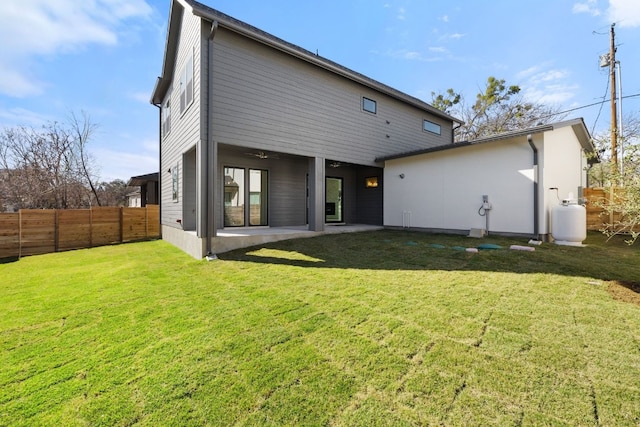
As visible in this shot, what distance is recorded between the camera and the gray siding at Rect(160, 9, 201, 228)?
6.73 m

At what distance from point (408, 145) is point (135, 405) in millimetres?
11623

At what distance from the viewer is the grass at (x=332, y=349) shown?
166cm

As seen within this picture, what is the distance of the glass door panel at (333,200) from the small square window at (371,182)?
1.12 meters

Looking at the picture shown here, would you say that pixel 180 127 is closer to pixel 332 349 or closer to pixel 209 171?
pixel 209 171

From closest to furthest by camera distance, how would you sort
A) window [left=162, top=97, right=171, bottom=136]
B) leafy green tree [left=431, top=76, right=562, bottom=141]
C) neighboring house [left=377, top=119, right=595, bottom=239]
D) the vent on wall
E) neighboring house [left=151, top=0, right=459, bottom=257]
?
1. neighboring house [left=151, top=0, right=459, bottom=257]
2. neighboring house [left=377, top=119, right=595, bottom=239]
3. the vent on wall
4. window [left=162, top=97, right=171, bottom=136]
5. leafy green tree [left=431, top=76, right=562, bottom=141]

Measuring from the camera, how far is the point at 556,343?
2264mm

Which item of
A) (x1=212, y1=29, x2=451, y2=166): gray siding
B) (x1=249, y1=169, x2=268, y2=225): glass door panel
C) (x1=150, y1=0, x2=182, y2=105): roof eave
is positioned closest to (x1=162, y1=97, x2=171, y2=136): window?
(x1=150, y1=0, x2=182, y2=105): roof eave

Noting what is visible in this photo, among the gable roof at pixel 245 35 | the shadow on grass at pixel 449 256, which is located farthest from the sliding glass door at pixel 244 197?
the gable roof at pixel 245 35

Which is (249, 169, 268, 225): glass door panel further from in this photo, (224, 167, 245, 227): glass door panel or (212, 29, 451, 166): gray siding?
(212, 29, 451, 166): gray siding

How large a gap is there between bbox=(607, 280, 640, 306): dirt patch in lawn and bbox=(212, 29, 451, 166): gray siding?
6768mm

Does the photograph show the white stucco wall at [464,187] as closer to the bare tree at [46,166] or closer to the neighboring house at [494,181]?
the neighboring house at [494,181]

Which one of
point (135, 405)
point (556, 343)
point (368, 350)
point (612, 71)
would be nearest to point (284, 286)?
point (368, 350)

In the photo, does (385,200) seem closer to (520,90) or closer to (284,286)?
(284,286)

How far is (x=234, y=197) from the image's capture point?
8.76 meters
